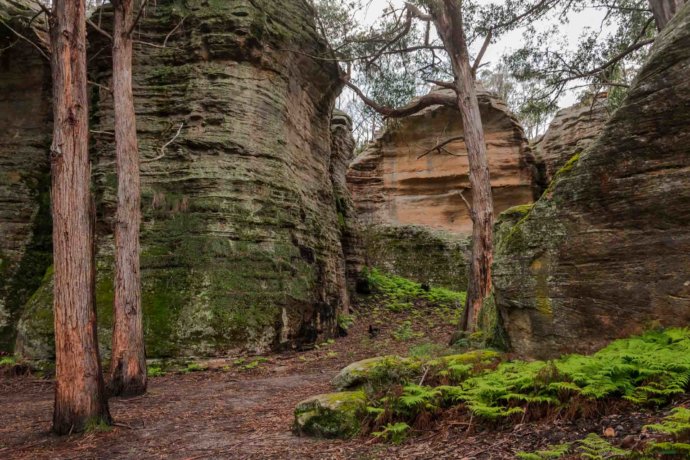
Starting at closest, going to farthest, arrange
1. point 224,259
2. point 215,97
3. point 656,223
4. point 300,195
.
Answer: point 656,223
point 224,259
point 215,97
point 300,195

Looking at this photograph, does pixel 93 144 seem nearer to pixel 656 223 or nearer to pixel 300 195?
pixel 300 195

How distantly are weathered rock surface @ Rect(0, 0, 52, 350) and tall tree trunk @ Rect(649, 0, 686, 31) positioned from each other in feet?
44.7

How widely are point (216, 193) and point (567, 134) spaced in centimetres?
1516

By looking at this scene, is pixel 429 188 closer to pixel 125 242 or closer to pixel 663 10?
pixel 663 10

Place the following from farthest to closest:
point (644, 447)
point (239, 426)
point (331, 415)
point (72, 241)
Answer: point (239, 426), point (72, 241), point (331, 415), point (644, 447)

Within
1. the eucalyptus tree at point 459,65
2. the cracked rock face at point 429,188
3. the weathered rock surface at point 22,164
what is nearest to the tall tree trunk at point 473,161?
the eucalyptus tree at point 459,65

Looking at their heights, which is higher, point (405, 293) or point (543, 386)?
point (405, 293)

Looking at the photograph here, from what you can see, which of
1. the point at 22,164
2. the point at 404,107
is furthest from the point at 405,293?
the point at 22,164

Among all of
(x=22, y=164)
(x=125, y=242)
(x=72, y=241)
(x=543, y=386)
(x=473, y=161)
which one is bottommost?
(x=543, y=386)

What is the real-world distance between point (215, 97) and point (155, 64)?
1699 mm

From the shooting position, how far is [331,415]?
186 inches

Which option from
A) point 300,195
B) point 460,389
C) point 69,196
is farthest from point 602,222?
point 300,195

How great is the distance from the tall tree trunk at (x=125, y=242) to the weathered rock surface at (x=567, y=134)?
15.6m

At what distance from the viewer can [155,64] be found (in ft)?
37.7
